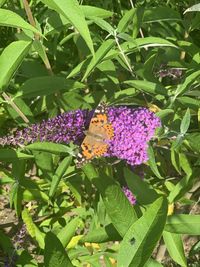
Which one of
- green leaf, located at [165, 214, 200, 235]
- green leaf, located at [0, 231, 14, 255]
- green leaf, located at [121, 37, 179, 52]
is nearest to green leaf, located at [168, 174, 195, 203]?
green leaf, located at [165, 214, 200, 235]

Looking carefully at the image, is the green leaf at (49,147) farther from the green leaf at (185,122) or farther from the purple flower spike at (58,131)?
the green leaf at (185,122)

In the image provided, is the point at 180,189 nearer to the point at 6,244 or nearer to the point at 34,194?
the point at 34,194

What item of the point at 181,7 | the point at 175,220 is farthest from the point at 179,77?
the point at 175,220

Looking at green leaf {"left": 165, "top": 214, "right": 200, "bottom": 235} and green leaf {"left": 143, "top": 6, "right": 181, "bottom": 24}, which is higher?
green leaf {"left": 143, "top": 6, "right": 181, "bottom": 24}

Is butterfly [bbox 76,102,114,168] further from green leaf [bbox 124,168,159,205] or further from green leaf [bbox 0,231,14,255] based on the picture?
green leaf [bbox 0,231,14,255]

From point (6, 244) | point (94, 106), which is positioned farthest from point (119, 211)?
point (6, 244)

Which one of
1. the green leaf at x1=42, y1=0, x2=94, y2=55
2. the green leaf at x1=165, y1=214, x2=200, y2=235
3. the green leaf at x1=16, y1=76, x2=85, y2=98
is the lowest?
the green leaf at x1=165, y1=214, x2=200, y2=235

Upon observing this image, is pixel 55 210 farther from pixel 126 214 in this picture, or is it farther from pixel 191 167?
pixel 126 214
